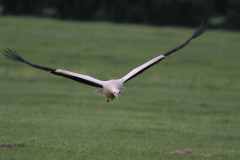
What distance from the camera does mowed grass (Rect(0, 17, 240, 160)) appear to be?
25.2 ft

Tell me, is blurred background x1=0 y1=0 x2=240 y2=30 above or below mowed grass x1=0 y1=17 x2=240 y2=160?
above

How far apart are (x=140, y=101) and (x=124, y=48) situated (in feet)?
46.6

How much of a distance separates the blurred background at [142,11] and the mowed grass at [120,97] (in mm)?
7524

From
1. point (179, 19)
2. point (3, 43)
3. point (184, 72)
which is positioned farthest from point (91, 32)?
point (179, 19)

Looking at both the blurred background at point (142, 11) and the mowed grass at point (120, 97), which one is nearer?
the mowed grass at point (120, 97)

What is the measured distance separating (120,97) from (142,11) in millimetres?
28115

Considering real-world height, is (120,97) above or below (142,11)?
below

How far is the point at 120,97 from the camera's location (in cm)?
1648

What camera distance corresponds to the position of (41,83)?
749 inches

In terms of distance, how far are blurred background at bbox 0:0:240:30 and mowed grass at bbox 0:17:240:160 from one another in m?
7.52

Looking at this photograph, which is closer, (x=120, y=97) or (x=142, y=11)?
(x=120, y=97)

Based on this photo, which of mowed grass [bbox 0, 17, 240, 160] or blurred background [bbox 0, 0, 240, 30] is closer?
mowed grass [bbox 0, 17, 240, 160]

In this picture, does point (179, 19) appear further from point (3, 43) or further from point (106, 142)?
point (106, 142)

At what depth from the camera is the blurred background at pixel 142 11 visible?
142ft
